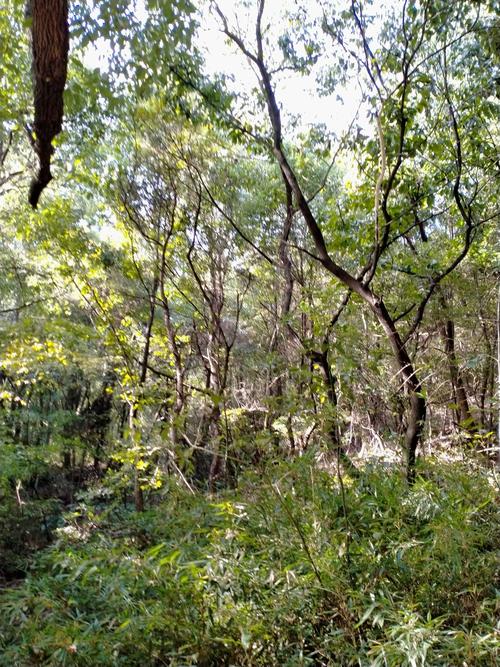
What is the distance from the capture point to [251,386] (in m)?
8.73

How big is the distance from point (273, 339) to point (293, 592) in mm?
5094

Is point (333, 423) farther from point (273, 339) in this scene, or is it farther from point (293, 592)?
point (273, 339)

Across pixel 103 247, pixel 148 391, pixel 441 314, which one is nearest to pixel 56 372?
pixel 103 247

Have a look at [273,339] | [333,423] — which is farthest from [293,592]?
[273,339]

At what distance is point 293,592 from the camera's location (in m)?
1.85

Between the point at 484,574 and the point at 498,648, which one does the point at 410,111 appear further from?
the point at 498,648

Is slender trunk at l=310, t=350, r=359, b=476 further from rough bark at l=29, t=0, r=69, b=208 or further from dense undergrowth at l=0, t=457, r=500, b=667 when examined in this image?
rough bark at l=29, t=0, r=69, b=208

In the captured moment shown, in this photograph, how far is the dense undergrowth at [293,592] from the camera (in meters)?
1.75

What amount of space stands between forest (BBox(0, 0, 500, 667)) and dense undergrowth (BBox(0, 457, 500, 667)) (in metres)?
0.01

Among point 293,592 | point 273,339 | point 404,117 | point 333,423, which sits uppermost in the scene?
point 404,117

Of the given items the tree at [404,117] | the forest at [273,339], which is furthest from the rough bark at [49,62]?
the tree at [404,117]

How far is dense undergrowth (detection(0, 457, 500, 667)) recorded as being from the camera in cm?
175

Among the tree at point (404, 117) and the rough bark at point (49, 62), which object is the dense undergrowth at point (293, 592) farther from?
the rough bark at point (49, 62)

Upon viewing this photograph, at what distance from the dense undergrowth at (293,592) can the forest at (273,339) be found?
11 millimetres
